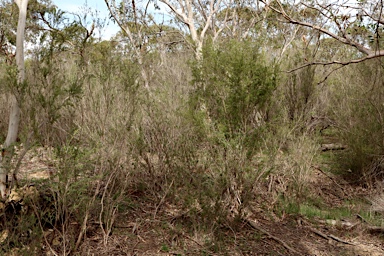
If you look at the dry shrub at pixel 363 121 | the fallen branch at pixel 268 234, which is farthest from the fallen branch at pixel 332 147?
the fallen branch at pixel 268 234

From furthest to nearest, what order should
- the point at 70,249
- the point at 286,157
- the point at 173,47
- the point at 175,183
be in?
the point at 173,47
the point at 286,157
the point at 175,183
the point at 70,249

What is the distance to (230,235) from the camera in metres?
4.34

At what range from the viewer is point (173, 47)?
12.6m

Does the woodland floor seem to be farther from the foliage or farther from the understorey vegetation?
the foliage

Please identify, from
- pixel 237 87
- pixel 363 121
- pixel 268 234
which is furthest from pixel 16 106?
pixel 363 121

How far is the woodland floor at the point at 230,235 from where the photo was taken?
13.1 feet

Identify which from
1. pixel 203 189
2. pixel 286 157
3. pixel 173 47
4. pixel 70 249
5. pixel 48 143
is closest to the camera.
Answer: pixel 48 143

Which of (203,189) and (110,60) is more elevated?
(110,60)

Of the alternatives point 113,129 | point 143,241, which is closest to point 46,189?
point 113,129

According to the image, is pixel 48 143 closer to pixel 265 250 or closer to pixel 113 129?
pixel 113 129

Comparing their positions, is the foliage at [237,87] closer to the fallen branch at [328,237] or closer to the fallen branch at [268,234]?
the fallen branch at [268,234]

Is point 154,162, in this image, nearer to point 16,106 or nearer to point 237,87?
point 237,87

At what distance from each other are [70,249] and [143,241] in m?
0.87

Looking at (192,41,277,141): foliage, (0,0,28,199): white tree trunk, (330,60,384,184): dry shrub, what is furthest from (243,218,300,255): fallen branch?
(330,60,384,184): dry shrub
